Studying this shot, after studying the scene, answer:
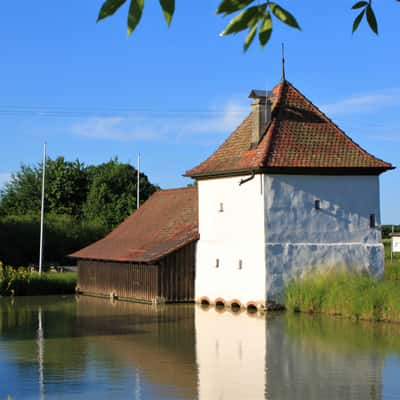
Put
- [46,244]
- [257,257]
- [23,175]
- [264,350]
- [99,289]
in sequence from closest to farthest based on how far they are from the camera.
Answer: [264,350] → [257,257] → [99,289] → [46,244] → [23,175]

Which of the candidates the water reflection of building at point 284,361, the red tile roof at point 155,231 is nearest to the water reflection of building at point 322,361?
the water reflection of building at point 284,361

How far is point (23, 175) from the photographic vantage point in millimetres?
69438

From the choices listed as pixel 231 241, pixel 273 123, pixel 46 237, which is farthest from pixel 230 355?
pixel 46 237

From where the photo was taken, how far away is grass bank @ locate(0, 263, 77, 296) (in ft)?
124

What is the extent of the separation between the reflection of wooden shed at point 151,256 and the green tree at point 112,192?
887 inches

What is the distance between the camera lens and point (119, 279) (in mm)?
37000

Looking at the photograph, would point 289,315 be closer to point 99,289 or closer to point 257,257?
point 257,257

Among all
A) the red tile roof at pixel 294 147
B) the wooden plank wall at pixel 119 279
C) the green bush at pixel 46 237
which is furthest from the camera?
the green bush at pixel 46 237

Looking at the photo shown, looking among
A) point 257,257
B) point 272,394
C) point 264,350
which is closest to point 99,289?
point 257,257

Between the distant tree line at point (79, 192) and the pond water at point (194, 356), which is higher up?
the distant tree line at point (79, 192)

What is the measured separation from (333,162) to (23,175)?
42.8 meters

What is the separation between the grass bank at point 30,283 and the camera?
37750 mm

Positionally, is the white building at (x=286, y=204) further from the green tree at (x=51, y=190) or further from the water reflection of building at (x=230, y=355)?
the green tree at (x=51, y=190)

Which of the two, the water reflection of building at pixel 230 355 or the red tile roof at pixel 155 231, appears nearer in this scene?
the water reflection of building at pixel 230 355
